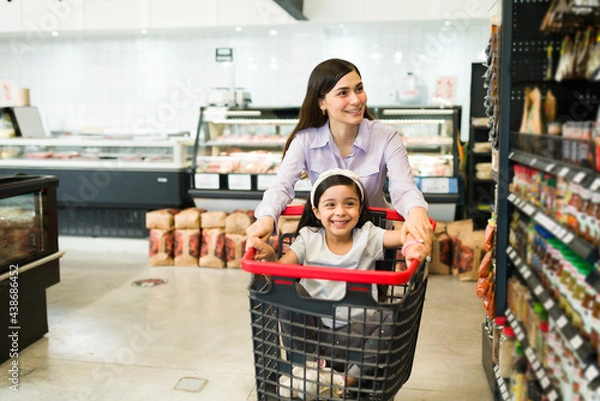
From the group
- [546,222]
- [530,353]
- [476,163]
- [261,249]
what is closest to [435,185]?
[476,163]

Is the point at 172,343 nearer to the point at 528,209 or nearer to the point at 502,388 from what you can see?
the point at 502,388

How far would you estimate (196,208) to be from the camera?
620 cm

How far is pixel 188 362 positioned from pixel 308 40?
5.30 metres

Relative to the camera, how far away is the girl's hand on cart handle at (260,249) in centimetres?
199

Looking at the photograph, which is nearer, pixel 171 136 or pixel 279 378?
pixel 279 378

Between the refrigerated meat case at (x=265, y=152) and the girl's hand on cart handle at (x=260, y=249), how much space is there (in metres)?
3.84

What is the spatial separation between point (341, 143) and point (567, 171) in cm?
94

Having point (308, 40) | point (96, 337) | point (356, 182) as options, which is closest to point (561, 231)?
point (356, 182)

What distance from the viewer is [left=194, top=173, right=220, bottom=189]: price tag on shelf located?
20.3 feet

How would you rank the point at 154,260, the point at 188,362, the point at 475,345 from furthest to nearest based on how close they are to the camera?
the point at 154,260 → the point at 475,345 → the point at 188,362

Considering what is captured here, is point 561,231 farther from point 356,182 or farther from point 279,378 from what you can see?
point 279,378

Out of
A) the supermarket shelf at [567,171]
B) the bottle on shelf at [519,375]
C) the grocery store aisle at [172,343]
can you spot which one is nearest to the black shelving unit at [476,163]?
the grocery store aisle at [172,343]

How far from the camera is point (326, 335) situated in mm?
1979

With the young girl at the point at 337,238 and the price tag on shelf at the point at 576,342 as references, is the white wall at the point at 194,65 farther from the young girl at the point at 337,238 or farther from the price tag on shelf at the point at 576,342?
the price tag on shelf at the point at 576,342
